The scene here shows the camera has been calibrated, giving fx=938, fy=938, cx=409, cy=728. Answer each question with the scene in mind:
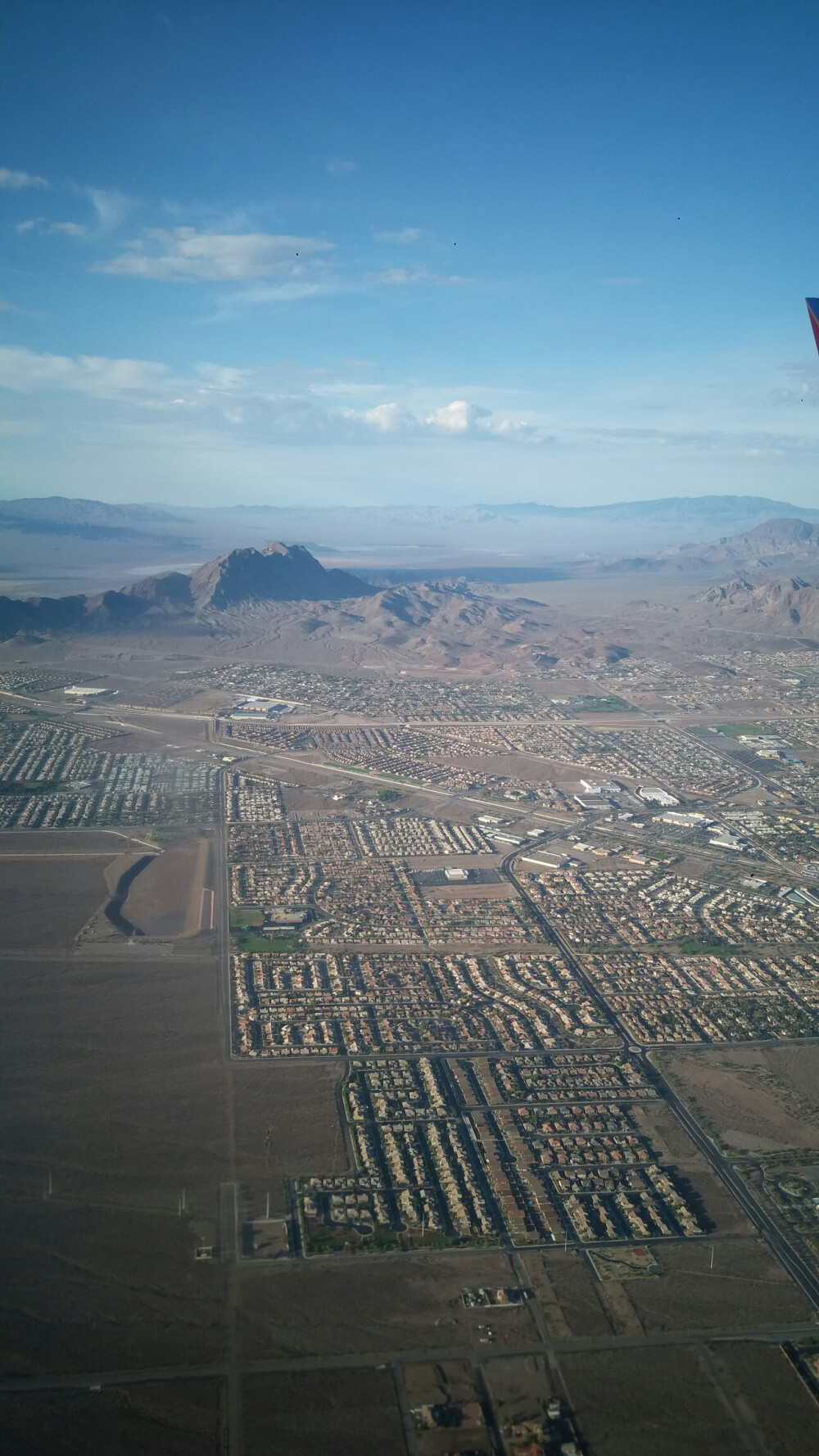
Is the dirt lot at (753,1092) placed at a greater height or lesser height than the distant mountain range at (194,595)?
lesser

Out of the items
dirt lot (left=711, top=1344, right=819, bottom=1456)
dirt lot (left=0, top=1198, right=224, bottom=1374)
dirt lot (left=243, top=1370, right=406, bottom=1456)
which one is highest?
dirt lot (left=0, top=1198, right=224, bottom=1374)

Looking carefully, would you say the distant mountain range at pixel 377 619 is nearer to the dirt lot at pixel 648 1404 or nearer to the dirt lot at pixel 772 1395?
the dirt lot at pixel 772 1395

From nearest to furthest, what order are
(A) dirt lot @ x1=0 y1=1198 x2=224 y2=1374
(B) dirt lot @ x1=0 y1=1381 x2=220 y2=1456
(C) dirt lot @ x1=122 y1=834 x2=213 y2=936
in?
1. (B) dirt lot @ x1=0 y1=1381 x2=220 y2=1456
2. (A) dirt lot @ x1=0 y1=1198 x2=224 y2=1374
3. (C) dirt lot @ x1=122 y1=834 x2=213 y2=936

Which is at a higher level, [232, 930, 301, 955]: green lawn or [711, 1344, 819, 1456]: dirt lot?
[232, 930, 301, 955]: green lawn

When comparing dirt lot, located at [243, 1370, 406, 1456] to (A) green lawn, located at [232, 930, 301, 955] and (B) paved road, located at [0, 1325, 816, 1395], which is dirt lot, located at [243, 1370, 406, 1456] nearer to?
(B) paved road, located at [0, 1325, 816, 1395]

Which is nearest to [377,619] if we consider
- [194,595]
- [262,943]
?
[194,595]

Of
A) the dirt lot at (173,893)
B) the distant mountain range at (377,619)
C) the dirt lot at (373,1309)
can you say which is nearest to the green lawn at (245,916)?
the dirt lot at (173,893)

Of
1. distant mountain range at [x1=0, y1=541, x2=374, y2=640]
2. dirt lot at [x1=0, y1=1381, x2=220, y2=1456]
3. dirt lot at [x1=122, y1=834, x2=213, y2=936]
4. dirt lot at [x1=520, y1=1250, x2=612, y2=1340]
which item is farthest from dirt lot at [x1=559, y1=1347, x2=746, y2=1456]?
distant mountain range at [x1=0, y1=541, x2=374, y2=640]
